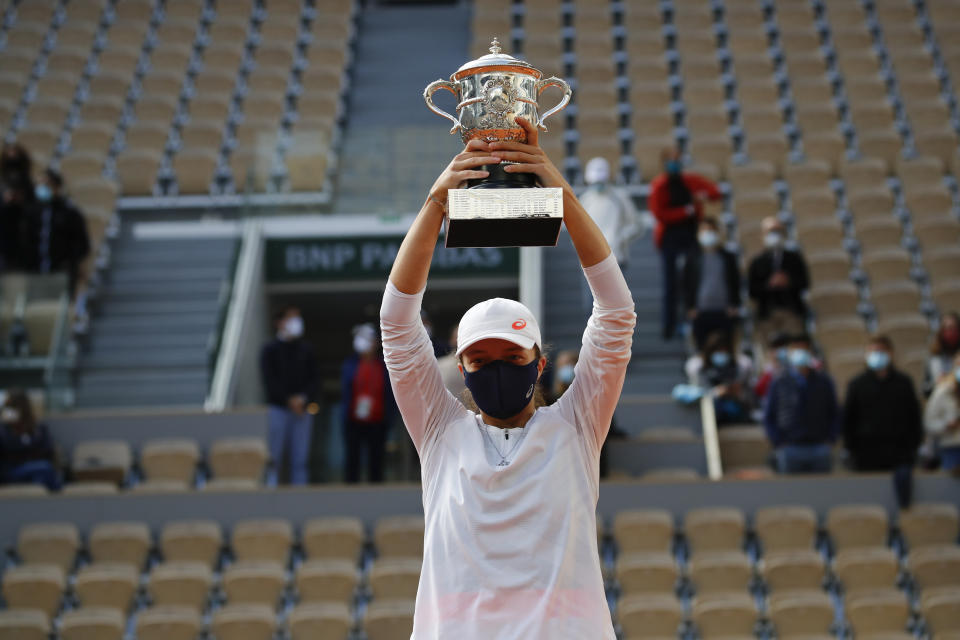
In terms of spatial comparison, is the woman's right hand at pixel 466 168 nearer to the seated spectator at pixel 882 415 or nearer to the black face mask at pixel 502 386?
the black face mask at pixel 502 386

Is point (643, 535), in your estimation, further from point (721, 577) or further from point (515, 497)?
point (515, 497)

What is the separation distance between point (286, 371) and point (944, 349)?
4.65 metres

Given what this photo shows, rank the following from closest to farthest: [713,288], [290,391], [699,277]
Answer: [290,391], [713,288], [699,277]

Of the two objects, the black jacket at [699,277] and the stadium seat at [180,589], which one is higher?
the black jacket at [699,277]

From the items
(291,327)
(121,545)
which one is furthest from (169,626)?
(291,327)

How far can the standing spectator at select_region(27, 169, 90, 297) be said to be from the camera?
38.6 ft

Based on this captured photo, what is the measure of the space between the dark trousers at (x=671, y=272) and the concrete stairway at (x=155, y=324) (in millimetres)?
3768

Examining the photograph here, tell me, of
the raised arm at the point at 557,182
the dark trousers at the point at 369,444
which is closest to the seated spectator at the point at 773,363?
the dark trousers at the point at 369,444

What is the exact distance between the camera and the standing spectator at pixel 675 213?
11.3 meters

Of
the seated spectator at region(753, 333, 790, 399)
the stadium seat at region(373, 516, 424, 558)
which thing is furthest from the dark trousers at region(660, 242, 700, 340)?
the stadium seat at region(373, 516, 424, 558)

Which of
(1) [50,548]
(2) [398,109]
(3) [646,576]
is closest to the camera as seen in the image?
(3) [646,576]

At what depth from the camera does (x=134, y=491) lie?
9.61 metres

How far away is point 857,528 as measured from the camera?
9.09m

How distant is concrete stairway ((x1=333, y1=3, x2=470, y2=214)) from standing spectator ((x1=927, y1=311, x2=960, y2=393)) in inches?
147
